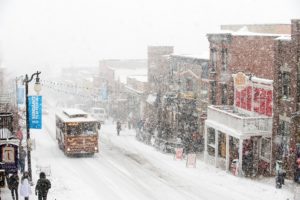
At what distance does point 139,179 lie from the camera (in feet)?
104

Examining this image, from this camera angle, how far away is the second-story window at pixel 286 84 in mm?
31398

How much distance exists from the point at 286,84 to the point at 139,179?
10.1 metres

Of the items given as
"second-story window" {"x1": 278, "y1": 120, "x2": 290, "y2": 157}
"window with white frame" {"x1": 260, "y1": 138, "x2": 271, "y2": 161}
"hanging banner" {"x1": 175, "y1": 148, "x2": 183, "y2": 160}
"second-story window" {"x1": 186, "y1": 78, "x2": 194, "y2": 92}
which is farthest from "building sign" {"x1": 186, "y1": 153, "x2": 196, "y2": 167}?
"second-story window" {"x1": 186, "y1": 78, "x2": 194, "y2": 92}

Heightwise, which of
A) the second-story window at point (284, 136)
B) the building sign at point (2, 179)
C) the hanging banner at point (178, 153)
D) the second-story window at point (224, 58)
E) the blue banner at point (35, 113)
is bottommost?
the hanging banner at point (178, 153)

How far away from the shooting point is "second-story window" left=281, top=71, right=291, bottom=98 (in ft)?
103

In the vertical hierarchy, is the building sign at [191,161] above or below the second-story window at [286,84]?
below

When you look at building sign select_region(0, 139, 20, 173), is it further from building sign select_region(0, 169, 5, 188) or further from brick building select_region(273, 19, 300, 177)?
brick building select_region(273, 19, 300, 177)

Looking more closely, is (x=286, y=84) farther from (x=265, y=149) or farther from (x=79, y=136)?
(x=79, y=136)

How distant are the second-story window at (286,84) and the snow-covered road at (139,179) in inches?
200

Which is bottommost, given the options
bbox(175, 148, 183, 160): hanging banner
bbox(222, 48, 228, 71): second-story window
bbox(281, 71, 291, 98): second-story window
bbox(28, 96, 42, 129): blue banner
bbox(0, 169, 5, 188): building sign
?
bbox(175, 148, 183, 160): hanging banner

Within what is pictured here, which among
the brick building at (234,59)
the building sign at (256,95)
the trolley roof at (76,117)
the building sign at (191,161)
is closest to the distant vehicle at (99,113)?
the brick building at (234,59)

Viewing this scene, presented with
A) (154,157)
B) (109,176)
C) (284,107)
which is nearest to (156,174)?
(109,176)

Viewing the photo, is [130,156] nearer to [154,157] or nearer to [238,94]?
[154,157]

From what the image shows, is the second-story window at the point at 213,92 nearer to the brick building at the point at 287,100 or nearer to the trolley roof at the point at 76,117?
the trolley roof at the point at 76,117
